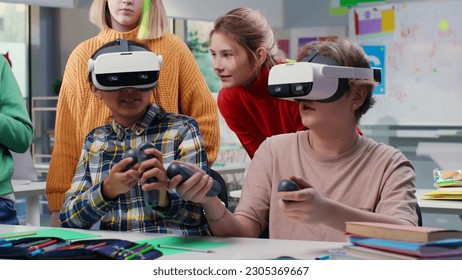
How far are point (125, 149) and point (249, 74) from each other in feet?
2.23

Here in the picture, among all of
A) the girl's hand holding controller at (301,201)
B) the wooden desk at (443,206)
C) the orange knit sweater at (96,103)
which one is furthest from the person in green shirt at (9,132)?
Answer: the wooden desk at (443,206)

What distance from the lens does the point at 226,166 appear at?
186 inches

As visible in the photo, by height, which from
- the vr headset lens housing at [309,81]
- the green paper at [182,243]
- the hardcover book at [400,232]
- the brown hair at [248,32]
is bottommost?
the green paper at [182,243]

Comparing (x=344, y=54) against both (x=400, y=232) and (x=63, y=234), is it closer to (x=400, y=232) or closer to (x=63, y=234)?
(x=400, y=232)

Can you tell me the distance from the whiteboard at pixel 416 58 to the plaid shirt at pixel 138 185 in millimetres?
3849

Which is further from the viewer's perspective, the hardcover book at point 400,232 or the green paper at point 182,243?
the green paper at point 182,243

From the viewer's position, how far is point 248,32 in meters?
2.29

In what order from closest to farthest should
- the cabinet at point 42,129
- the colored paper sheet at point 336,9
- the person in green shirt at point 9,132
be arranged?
the person in green shirt at point 9,132 < the colored paper sheet at point 336,9 < the cabinet at point 42,129

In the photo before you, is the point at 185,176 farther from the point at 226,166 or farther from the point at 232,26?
the point at 226,166

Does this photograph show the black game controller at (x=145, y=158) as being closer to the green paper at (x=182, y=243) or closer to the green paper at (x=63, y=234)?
the green paper at (x=182, y=243)

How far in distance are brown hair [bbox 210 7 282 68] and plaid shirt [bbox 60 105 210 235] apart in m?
0.53

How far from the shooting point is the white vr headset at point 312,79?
1528 millimetres

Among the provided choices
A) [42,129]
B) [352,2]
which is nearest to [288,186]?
[352,2]
